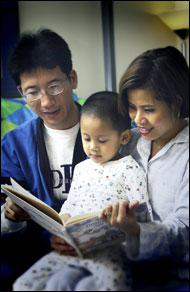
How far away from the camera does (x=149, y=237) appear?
1.16 meters

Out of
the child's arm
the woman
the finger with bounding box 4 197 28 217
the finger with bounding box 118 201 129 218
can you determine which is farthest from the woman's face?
the finger with bounding box 4 197 28 217

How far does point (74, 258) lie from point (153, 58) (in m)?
0.64

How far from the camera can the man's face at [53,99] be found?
1.27 metres

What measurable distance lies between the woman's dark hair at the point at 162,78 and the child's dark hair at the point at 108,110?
2cm

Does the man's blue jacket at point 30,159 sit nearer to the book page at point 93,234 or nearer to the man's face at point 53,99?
the man's face at point 53,99

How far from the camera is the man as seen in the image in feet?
4.17

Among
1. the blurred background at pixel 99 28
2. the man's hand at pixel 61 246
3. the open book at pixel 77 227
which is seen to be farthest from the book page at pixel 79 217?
the blurred background at pixel 99 28

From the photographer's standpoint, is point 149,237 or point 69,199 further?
point 69,199

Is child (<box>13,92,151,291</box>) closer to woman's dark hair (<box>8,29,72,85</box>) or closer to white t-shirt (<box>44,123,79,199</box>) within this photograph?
white t-shirt (<box>44,123,79,199</box>)

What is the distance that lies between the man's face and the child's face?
81mm

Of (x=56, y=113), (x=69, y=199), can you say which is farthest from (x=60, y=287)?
(x=56, y=113)

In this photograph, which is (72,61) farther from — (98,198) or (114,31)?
(98,198)

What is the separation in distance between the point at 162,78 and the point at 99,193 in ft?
1.27

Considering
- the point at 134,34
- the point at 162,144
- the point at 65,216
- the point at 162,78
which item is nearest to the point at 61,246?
Result: the point at 65,216
